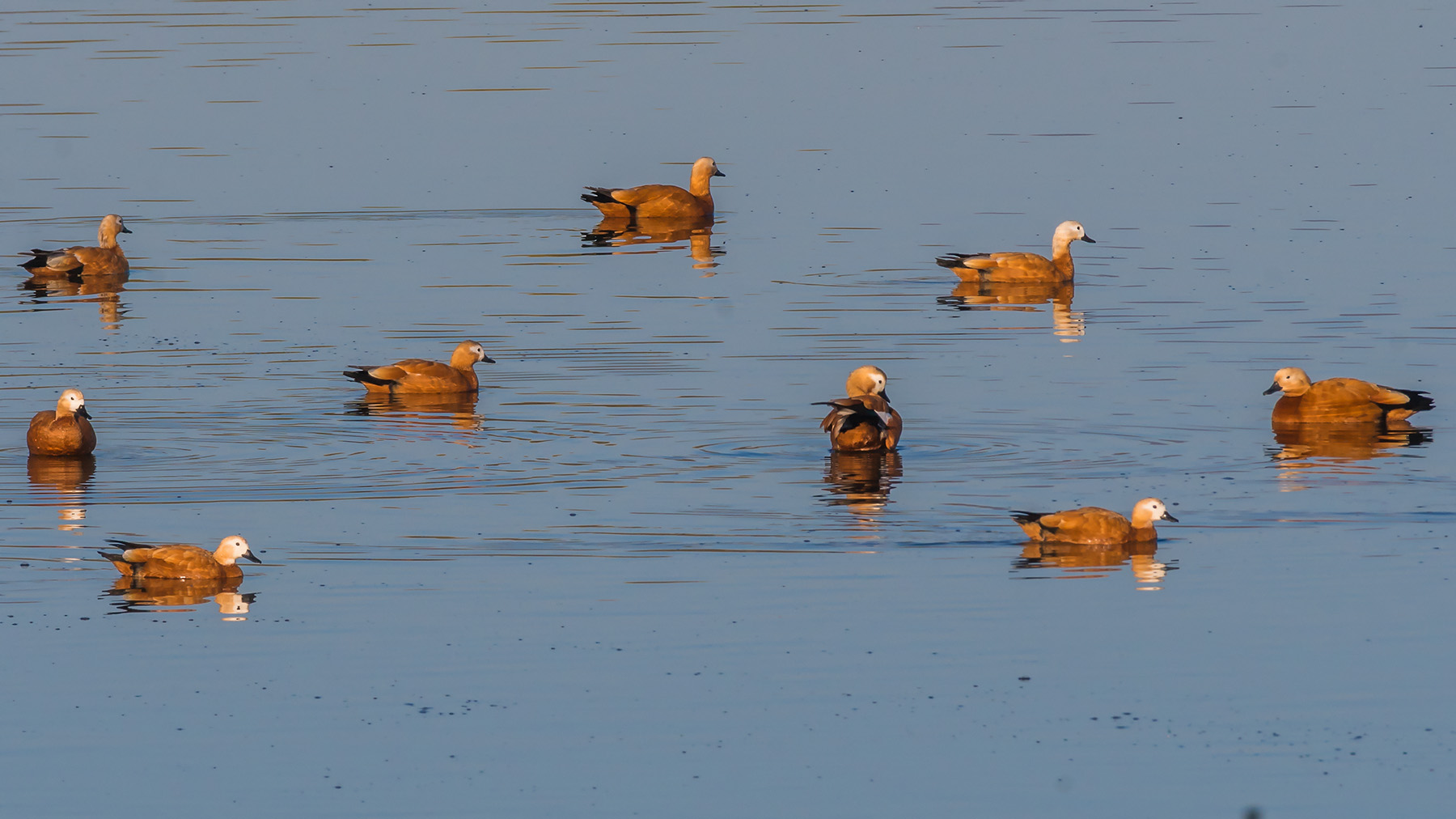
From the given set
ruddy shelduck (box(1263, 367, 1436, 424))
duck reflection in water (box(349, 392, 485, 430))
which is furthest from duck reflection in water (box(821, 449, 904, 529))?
ruddy shelduck (box(1263, 367, 1436, 424))

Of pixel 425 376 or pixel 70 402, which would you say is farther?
pixel 425 376

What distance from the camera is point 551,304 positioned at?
25906 millimetres

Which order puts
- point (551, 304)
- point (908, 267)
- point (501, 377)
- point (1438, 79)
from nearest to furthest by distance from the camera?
point (501, 377) < point (551, 304) < point (908, 267) < point (1438, 79)

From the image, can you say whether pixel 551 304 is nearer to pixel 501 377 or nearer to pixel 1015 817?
pixel 501 377

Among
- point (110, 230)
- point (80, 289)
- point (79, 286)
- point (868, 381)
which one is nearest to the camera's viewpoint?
point (868, 381)

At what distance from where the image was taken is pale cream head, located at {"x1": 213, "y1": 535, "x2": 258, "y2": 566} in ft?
47.3

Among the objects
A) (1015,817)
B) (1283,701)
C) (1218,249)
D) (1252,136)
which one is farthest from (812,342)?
(1252,136)

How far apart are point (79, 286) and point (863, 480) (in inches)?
535

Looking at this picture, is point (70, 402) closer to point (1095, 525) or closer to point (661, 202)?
point (1095, 525)

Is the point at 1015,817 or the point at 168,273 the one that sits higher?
the point at 168,273

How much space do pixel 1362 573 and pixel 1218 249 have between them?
14267 mm

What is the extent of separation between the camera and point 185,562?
47.1 ft

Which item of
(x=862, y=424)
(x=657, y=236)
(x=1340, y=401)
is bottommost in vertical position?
(x=862, y=424)

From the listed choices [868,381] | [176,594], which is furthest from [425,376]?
[176,594]
